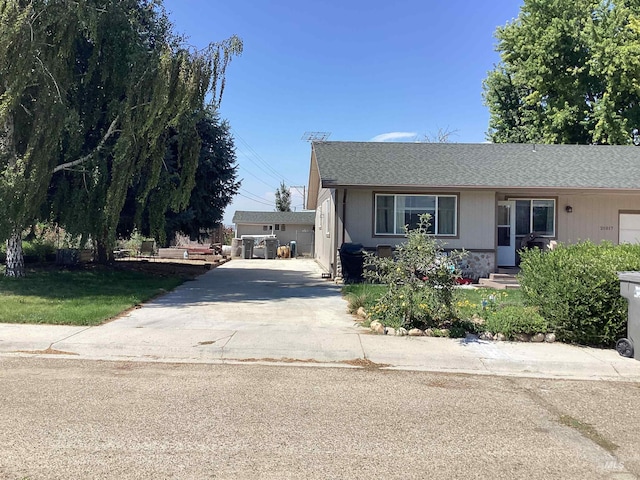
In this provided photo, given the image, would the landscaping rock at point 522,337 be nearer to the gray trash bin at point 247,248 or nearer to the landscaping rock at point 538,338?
the landscaping rock at point 538,338

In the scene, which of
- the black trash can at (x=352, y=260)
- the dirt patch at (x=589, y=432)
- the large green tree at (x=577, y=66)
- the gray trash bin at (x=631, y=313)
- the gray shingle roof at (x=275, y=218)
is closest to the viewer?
the dirt patch at (x=589, y=432)

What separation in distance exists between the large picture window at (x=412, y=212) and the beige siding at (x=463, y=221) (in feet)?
0.73

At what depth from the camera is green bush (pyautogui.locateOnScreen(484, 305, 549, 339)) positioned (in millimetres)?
8109

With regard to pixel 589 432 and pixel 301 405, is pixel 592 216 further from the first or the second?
pixel 301 405

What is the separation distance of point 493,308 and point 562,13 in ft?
81.4

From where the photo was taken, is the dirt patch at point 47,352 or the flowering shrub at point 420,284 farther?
the flowering shrub at point 420,284

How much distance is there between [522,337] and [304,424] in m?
4.93

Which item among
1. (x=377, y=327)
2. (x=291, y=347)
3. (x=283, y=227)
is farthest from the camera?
(x=283, y=227)

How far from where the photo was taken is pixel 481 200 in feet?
53.2

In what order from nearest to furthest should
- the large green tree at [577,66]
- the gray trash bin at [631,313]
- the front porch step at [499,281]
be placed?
the gray trash bin at [631,313] < the front porch step at [499,281] < the large green tree at [577,66]

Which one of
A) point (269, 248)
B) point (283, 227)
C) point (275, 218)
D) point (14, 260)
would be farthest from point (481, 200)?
point (275, 218)

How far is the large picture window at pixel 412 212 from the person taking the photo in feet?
53.2

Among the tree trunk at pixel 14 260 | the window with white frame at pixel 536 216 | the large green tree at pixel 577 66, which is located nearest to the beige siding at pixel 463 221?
the window with white frame at pixel 536 216

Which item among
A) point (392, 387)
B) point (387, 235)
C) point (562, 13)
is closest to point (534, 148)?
point (387, 235)
